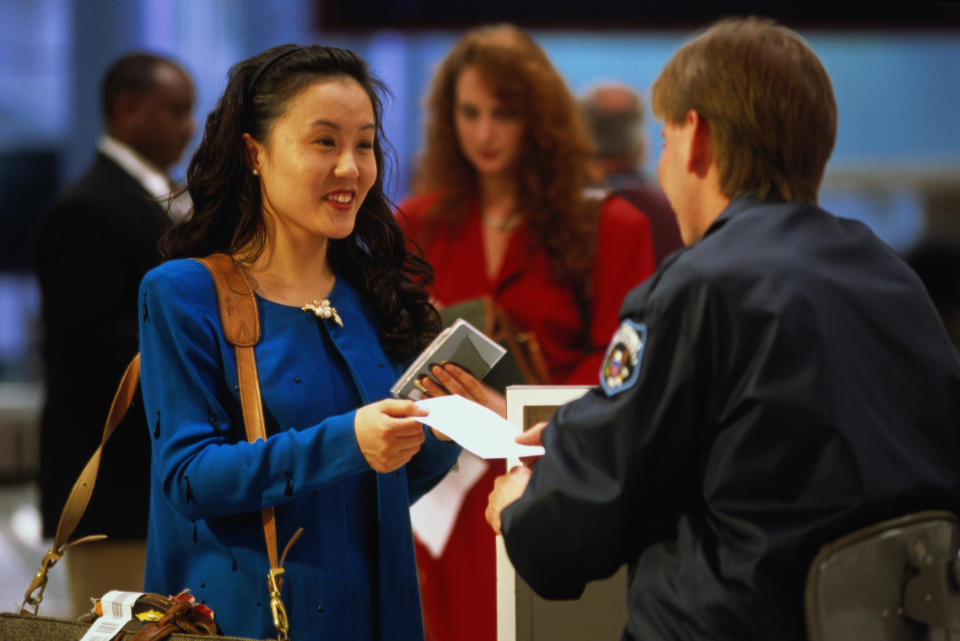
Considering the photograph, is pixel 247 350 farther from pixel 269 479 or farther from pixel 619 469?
pixel 619 469

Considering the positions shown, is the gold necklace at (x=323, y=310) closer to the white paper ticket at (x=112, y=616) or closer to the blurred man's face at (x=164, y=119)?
the white paper ticket at (x=112, y=616)

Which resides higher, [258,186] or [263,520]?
[258,186]

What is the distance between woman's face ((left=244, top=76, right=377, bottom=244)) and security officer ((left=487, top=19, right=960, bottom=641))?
0.58m

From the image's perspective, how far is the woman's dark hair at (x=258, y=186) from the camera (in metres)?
1.89

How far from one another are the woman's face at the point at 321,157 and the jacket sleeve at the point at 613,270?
3.77ft

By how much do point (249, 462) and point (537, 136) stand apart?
1683 millimetres

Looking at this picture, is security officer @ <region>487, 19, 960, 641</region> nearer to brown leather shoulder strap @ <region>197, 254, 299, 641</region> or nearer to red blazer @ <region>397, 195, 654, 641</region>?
brown leather shoulder strap @ <region>197, 254, 299, 641</region>

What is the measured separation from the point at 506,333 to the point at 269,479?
118cm

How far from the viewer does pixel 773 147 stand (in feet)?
5.08

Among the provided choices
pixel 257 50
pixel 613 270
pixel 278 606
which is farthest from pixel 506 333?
pixel 257 50

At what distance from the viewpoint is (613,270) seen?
299cm

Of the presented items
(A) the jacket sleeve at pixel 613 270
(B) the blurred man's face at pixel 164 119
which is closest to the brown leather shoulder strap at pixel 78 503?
(A) the jacket sleeve at pixel 613 270

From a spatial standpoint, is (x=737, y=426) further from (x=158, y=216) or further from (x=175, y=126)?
A: (x=175, y=126)

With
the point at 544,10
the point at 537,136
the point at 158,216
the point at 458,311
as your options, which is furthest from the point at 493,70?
the point at 544,10
